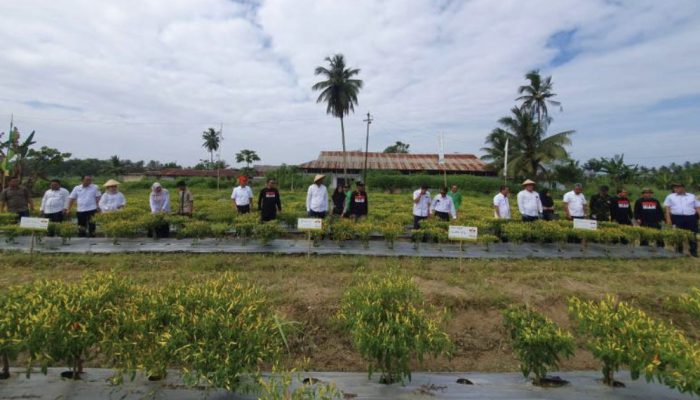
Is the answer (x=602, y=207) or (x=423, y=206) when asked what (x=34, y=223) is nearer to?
(x=423, y=206)

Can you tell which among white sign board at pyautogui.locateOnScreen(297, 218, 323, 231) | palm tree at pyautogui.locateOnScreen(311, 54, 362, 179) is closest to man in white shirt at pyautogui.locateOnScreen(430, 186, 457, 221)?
white sign board at pyautogui.locateOnScreen(297, 218, 323, 231)

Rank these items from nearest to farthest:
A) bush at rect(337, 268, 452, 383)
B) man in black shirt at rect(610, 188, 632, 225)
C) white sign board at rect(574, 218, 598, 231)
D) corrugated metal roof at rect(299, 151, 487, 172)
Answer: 1. bush at rect(337, 268, 452, 383)
2. white sign board at rect(574, 218, 598, 231)
3. man in black shirt at rect(610, 188, 632, 225)
4. corrugated metal roof at rect(299, 151, 487, 172)

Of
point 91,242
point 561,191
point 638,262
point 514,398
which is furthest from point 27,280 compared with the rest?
point 561,191

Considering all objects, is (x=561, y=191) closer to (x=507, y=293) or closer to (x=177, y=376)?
(x=507, y=293)

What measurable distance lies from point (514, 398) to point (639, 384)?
1.16 m

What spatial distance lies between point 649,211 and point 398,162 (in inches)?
1217

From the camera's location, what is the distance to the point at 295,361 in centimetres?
433

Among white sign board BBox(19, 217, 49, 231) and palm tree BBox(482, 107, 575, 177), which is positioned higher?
palm tree BBox(482, 107, 575, 177)

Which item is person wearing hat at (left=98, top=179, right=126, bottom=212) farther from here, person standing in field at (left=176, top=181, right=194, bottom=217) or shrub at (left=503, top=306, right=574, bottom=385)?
shrub at (left=503, top=306, right=574, bottom=385)

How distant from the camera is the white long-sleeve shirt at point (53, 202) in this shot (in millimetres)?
8627

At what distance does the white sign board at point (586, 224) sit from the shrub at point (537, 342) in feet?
18.9

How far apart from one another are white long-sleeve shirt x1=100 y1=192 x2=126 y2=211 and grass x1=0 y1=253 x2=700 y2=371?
1.88m

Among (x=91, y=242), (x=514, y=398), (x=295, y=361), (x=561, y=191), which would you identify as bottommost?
(x=295, y=361)

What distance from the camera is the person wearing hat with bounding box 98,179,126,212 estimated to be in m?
8.91
